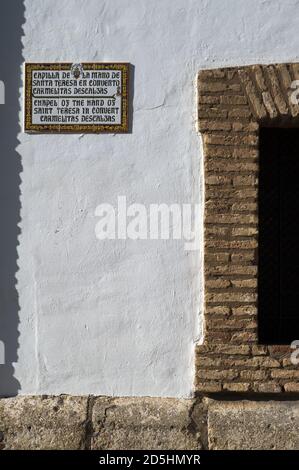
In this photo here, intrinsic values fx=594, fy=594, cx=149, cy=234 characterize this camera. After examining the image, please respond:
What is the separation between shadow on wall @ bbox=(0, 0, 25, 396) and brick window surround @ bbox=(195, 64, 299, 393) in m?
1.09

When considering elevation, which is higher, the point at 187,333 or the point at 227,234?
the point at 227,234

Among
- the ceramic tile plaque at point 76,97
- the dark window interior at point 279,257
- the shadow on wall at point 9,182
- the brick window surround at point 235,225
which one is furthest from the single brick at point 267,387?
the ceramic tile plaque at point 76,97

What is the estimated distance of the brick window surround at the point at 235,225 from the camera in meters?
3.32

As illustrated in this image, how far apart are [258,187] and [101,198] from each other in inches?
35.9

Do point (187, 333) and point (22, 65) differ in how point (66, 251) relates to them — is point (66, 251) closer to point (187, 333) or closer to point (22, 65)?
point (187, 333)

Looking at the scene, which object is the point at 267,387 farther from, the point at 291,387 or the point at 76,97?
the point at 76,97

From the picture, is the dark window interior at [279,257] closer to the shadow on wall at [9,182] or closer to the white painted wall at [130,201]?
the white painted wall at [130,201]

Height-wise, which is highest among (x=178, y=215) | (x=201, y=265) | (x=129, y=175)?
(x=129, y=175)

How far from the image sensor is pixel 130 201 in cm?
345

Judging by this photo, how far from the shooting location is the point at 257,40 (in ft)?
11.3

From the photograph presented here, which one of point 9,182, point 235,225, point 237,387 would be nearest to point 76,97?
point 9,182

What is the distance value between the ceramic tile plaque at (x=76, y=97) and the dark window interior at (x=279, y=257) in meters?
0.99

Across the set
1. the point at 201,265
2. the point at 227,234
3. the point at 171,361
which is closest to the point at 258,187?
the point at 227,234

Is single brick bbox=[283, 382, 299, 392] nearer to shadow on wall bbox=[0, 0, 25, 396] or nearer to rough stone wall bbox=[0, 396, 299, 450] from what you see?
rough stone wall bbox=[0, 396, 299, 450]
